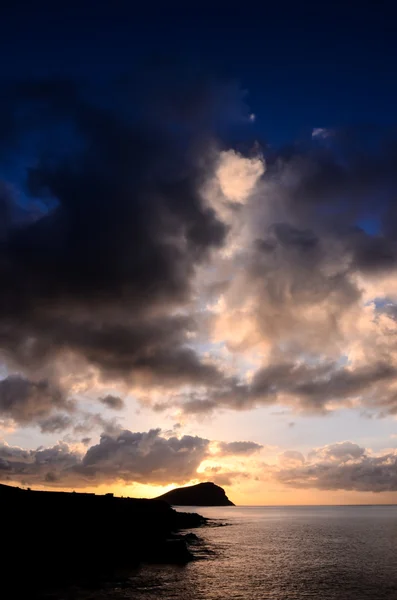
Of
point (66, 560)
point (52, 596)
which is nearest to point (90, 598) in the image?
point (52, 596)

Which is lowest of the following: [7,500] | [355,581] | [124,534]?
[355,581]

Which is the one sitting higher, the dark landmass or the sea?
the dark landmass

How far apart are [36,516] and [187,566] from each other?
2876 cm

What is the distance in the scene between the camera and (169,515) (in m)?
131

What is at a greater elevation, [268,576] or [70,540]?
[70,540]

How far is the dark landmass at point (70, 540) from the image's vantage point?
61.2 m

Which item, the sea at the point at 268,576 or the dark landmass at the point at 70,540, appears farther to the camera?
the dark landmass at the point at 70,540

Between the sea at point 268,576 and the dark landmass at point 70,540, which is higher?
the dark landmass at point 70,540

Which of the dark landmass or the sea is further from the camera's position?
the dark landmass

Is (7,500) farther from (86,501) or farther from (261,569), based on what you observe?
(261,569)

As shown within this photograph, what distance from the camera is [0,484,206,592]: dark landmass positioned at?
61.2m

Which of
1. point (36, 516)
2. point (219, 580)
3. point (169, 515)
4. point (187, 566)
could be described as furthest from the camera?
point (169, 515)

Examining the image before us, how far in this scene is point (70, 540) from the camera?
7538 cm

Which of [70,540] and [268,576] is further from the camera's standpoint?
[70,540]
